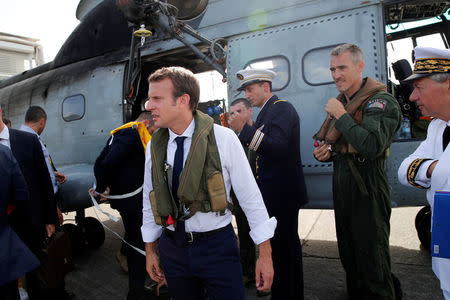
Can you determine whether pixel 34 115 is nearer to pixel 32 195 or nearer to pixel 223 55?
pixel 32 195

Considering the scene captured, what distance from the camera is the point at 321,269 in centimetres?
382

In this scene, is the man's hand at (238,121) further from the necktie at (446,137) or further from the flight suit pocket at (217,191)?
the necktie at (446,137)

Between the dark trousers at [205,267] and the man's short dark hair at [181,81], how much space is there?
707mm

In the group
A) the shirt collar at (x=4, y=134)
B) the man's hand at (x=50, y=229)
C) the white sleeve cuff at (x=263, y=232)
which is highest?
the shirt collar at (x=4, y=134)

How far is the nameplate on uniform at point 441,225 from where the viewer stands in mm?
1323

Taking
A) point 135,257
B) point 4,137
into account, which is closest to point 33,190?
point 4,137

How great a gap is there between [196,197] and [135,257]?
179 centimetres

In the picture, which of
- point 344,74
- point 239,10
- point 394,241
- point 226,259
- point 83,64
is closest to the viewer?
point 226,259

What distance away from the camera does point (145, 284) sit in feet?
10.4

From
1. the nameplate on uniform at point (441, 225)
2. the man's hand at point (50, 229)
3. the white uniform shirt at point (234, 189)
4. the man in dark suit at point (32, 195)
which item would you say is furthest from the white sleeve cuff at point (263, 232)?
the man's hand at point (50, 229)

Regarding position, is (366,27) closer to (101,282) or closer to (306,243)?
(306,243)

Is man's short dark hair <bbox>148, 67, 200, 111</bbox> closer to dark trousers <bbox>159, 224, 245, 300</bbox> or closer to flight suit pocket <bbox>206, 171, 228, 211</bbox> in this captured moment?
flight suit pocket <bbox>206, 171, 228, 211</bbox>

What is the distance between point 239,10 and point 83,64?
280 centimetres

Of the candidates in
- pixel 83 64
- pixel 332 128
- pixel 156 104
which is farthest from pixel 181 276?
pixel 83 64
